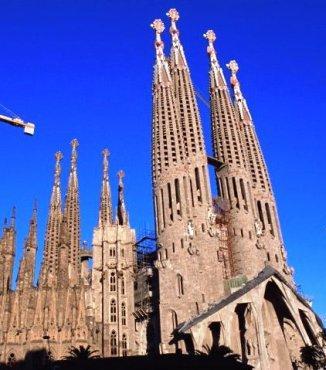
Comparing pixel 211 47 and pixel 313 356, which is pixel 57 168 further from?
pixel 313 356

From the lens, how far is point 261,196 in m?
67.9

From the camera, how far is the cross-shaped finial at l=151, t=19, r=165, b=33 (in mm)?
75375

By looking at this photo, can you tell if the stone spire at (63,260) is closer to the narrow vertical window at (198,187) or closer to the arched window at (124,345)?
the arched window at (124,345)

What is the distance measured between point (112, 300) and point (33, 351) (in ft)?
48.4

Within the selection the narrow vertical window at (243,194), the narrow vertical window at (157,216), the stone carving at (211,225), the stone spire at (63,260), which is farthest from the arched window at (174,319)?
the narrow vertical window at (243,194)

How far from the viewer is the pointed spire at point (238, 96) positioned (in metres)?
76.0

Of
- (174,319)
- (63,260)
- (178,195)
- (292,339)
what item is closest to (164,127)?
(178,195)

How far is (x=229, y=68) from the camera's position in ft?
270

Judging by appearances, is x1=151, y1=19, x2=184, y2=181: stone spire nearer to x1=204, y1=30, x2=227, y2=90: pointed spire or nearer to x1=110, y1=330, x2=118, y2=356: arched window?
x1=204, y1=30, x2=227, y2=90: pointed spire

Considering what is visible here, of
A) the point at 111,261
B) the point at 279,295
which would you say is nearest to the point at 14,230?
the point at 111,261

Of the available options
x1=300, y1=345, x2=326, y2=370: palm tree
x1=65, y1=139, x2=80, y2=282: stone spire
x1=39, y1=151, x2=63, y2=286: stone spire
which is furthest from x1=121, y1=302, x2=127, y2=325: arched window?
x1=300, y1=345, x2=326, y2=370: palm tree

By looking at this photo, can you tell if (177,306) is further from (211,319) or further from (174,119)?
(174,119)

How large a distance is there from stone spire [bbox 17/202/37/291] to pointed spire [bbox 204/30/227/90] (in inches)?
1311

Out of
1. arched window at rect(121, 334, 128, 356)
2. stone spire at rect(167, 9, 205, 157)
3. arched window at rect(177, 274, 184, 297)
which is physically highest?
stone spire at rect(167, 9, 205, 157)
